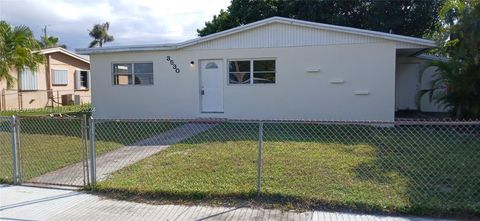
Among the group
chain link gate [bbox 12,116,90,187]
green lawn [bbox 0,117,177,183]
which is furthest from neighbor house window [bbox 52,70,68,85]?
chain link gate [bbox 12,116,90,187]

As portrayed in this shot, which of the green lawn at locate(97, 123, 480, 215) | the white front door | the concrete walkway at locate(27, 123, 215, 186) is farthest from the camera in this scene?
the white front door

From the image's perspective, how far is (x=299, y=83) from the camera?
12.6 meters

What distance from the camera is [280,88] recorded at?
41.9ft

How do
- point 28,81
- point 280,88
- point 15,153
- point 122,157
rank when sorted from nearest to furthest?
1. point 15,153
2. point 122,157
3. point 280,88
4. point 28,81

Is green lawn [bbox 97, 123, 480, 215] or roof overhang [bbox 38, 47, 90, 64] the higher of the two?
roof overhang [bbox 38, 47, 90, 64]

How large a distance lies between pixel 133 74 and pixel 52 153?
6.44 metres

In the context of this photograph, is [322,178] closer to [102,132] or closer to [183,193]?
[183,193]

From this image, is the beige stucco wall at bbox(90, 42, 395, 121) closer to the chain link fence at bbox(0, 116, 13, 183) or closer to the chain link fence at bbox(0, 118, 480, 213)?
the chain link fence at bbox(0, 118, 480, 213)

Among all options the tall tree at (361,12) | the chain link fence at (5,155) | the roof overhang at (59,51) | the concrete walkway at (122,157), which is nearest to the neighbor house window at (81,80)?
the roof overhang at (59,51)

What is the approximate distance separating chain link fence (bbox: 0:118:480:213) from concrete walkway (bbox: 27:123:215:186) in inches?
0.8

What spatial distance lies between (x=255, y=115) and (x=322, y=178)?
7371 millimetres

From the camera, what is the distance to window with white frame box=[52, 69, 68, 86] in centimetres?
2223

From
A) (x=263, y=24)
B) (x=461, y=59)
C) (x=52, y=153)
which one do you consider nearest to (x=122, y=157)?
(x=52, y=153)

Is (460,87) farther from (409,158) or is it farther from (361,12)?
(361,12)
